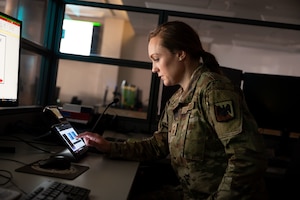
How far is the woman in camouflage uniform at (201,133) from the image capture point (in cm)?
92

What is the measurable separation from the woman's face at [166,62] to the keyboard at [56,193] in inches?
23.8

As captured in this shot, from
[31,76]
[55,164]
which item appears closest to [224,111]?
[55,164]

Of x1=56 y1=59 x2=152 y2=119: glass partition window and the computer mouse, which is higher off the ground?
x1=56 y1=59 x2=152 y2=119: glass partition window

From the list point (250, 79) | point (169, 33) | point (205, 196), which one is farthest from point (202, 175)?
point (250, 79)

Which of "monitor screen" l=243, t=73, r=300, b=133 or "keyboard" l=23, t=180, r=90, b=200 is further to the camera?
"monitor screen" l=243, t=73, r=300, b=133

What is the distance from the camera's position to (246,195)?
3.03 ft

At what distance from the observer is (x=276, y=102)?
6.60 ft

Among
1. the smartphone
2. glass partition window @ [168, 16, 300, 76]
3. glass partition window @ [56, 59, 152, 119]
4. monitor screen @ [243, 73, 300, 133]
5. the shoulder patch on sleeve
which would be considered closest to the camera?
the shoulder patch on sleeve

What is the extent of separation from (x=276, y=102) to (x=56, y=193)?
169 cm

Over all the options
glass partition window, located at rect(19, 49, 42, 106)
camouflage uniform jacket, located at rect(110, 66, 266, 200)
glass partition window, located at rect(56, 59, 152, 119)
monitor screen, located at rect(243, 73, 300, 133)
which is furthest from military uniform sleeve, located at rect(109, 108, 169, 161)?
glass partition window, located at rect(56, 59, 152, 119)

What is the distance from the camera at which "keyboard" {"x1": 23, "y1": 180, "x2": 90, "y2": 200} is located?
714 mm

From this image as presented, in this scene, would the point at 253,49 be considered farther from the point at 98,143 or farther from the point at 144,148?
the point at 98,143

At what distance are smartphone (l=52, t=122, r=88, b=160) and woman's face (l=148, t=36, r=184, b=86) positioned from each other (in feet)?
1.52

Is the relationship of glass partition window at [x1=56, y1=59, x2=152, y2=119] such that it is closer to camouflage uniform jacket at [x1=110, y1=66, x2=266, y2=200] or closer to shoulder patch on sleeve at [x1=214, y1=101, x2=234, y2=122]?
camouflage uniform jacket at [x1=110, y1=66, x2=266, y2=200]
